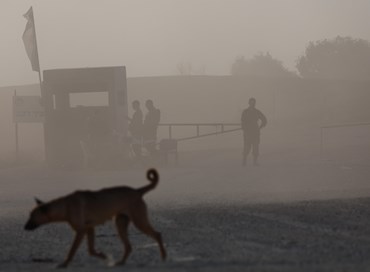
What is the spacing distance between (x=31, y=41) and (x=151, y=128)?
23.1 ft

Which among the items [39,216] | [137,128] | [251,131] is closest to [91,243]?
[39,216]

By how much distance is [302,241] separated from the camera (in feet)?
42.4

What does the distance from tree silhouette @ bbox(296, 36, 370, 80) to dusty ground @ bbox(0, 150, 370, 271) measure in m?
90.3

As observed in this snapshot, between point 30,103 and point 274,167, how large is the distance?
934 cm

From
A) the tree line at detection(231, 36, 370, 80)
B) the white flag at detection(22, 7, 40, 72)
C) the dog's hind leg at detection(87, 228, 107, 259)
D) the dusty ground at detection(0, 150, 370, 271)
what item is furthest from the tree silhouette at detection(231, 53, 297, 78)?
the dog's hind leg at detection(87, 228, 107, 259)

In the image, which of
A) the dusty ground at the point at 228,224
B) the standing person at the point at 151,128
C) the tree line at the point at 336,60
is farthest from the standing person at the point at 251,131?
the tree line at the point at 336,60

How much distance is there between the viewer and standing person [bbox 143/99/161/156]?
3198 centimetres

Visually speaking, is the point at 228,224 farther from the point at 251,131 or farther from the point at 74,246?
the point at 251,131

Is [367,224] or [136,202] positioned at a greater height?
[136,202]

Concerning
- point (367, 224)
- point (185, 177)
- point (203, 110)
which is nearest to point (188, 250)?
point (367, 224)

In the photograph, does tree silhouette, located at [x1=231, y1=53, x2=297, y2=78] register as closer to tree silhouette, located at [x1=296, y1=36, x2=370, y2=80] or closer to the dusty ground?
tree silhouette, located at [x1=296, y1=36, x2=370, y2=80]

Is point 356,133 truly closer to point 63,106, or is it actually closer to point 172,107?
point 63,106

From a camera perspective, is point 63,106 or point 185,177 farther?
point 63,106

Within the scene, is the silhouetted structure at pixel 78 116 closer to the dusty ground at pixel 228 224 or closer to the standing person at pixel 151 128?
the standing person at pixel 151 128
